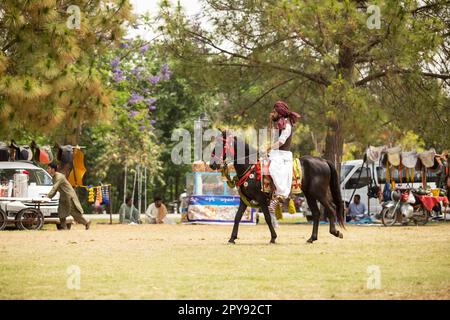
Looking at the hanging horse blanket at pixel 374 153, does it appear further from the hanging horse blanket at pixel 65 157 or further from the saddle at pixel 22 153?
the saddle at pixel 22 153

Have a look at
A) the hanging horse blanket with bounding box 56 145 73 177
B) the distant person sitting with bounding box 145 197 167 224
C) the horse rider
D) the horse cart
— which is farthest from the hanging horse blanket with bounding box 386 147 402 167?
the horse rider

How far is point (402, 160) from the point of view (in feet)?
91.6

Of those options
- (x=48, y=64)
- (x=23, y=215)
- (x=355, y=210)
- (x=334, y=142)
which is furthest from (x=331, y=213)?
(x=355, y=210)

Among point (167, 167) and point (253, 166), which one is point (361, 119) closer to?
point (253, 166)

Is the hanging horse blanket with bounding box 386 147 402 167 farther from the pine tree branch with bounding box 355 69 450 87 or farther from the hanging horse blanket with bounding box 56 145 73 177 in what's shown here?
the hanging horse blanket with bounding box 56 145 73 177

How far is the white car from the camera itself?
2356cm

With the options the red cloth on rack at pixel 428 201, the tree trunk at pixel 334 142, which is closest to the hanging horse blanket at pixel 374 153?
the tree trunk at pixel 334 142

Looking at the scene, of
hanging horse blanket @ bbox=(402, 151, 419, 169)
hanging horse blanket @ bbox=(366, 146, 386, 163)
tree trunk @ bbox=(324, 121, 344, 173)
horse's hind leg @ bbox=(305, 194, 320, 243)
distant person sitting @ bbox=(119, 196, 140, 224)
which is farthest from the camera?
distant person sitting @ bbox=(119, 196, 140, 224)

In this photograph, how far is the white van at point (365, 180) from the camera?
31788 millimetres

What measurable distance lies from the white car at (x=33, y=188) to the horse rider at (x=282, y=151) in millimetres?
9552

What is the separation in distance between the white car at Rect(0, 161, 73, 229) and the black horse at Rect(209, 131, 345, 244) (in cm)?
880

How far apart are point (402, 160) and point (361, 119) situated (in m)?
2.90

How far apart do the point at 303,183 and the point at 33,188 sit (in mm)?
10234

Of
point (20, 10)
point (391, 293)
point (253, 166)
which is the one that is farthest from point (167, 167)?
point (391, 293)
